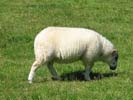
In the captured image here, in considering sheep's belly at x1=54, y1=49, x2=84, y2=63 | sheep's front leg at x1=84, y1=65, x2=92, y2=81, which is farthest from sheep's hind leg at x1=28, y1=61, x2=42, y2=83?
sheep's front leg at x1=84, y1=65, x2=92, y2=81

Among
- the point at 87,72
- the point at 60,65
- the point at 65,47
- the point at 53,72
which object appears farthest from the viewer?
the point at 60,65

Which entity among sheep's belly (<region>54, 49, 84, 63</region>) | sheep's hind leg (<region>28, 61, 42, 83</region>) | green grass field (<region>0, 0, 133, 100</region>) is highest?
sheep's belly (<region>54, 49, 84, 63</region>)

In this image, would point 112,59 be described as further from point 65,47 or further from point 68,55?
point 65,47

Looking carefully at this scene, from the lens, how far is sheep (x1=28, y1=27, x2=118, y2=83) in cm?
1205

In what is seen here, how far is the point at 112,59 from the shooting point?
13523mm

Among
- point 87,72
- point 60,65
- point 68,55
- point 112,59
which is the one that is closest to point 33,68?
point 68,55

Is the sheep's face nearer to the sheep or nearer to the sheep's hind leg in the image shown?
the sheep

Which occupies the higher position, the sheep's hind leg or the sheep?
the sheep

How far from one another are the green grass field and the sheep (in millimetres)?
440

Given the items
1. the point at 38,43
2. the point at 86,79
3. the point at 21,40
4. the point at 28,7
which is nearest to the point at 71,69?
the point at 86,79

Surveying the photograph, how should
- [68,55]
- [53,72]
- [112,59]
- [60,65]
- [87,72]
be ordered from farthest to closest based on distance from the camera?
[60,65]
[112,59]
[87,72]
[53,72]
[68,55]

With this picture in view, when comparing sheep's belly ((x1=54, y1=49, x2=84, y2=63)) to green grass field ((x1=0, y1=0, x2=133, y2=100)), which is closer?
green grass field ((x1=0, y1=0, x2=133, y2=100))

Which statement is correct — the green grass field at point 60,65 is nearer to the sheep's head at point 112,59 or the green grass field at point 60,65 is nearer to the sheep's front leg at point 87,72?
the sheep's head at point 112,59

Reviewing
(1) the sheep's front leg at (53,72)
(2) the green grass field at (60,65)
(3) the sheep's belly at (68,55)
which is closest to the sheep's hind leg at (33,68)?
(2) the green grass field at (60,65)
